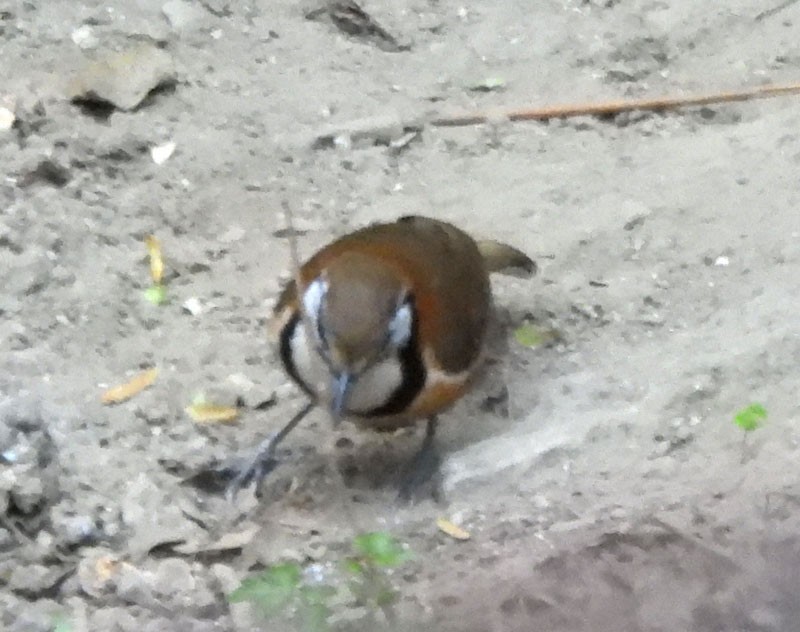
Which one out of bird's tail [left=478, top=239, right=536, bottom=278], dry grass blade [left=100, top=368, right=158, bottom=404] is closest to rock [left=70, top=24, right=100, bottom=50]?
dry grass blade [left=100, top=368, right=158, bottom=404]

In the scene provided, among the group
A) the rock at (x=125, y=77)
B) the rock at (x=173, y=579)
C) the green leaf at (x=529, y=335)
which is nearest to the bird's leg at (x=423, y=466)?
the green leaf at (x=529, y=335)

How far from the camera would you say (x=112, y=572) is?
2215 millimetres

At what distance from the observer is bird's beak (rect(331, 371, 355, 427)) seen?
2.34 metres

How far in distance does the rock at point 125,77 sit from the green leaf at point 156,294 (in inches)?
28.9

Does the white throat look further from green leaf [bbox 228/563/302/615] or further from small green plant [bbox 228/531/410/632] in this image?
green leaf [bbox 228/563/302/615]

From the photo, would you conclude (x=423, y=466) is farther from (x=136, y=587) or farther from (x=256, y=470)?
(x=136, y=587)

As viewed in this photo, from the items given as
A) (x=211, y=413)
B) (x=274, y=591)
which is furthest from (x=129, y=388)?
(x=274, y=591)

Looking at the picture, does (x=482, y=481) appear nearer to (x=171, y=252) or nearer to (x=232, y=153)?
(x=171, y=252)

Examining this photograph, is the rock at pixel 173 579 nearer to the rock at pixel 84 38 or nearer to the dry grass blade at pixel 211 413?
the dry grass blade at pixel 211 413

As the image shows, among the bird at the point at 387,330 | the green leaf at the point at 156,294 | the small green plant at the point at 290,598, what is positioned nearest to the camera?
the small green plant at the point at 290,598

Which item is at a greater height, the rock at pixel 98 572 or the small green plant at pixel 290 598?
the small green plant at pixel 290 598

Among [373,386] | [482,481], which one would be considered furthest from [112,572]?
[482,481]

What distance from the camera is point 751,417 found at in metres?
2.52

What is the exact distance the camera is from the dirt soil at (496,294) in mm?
2201
